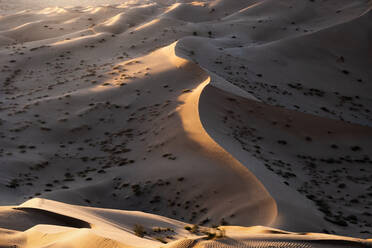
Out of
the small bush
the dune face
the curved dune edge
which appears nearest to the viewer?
the curved dune edge

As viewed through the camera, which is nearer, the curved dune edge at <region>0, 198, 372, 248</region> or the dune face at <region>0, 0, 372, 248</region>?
the curved dune edge at <region>0, 198, 372, 248</region>

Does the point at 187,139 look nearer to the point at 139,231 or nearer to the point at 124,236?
the point at 139,231

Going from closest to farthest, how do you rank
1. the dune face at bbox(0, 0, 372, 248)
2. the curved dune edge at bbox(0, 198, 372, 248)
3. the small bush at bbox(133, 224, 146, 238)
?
the curved dune edge at bbox(0, 198, 372, 248) → the small bush at bbox(133, 224, 146, 238) → the dune face at bbox(0, 0, 372, 248)

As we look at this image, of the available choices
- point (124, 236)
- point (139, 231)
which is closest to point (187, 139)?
point (139, 231)

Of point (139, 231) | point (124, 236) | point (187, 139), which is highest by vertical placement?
point (124, 236)

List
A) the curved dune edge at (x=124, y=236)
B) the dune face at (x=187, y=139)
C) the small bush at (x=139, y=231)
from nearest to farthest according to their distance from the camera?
the curved dune edge at (x=124, y=236) < the small bush at (x=139, y=231) < the dune face at (x=187, y=139)

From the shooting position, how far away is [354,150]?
1021cm

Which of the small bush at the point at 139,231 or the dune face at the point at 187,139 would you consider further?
the dune face at the point at 187,139

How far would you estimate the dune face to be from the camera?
528 cm

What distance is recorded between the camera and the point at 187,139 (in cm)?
880

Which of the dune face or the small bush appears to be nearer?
the small bush

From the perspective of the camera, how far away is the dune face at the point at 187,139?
208 inches

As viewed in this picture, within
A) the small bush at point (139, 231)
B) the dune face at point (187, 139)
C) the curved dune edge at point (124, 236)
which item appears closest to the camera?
the curved dune edge at point (124, 236)

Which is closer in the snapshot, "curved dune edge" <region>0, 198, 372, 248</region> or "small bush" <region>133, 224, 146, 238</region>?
"curved dune edge" <region>0, 198, 372, 248</region>
